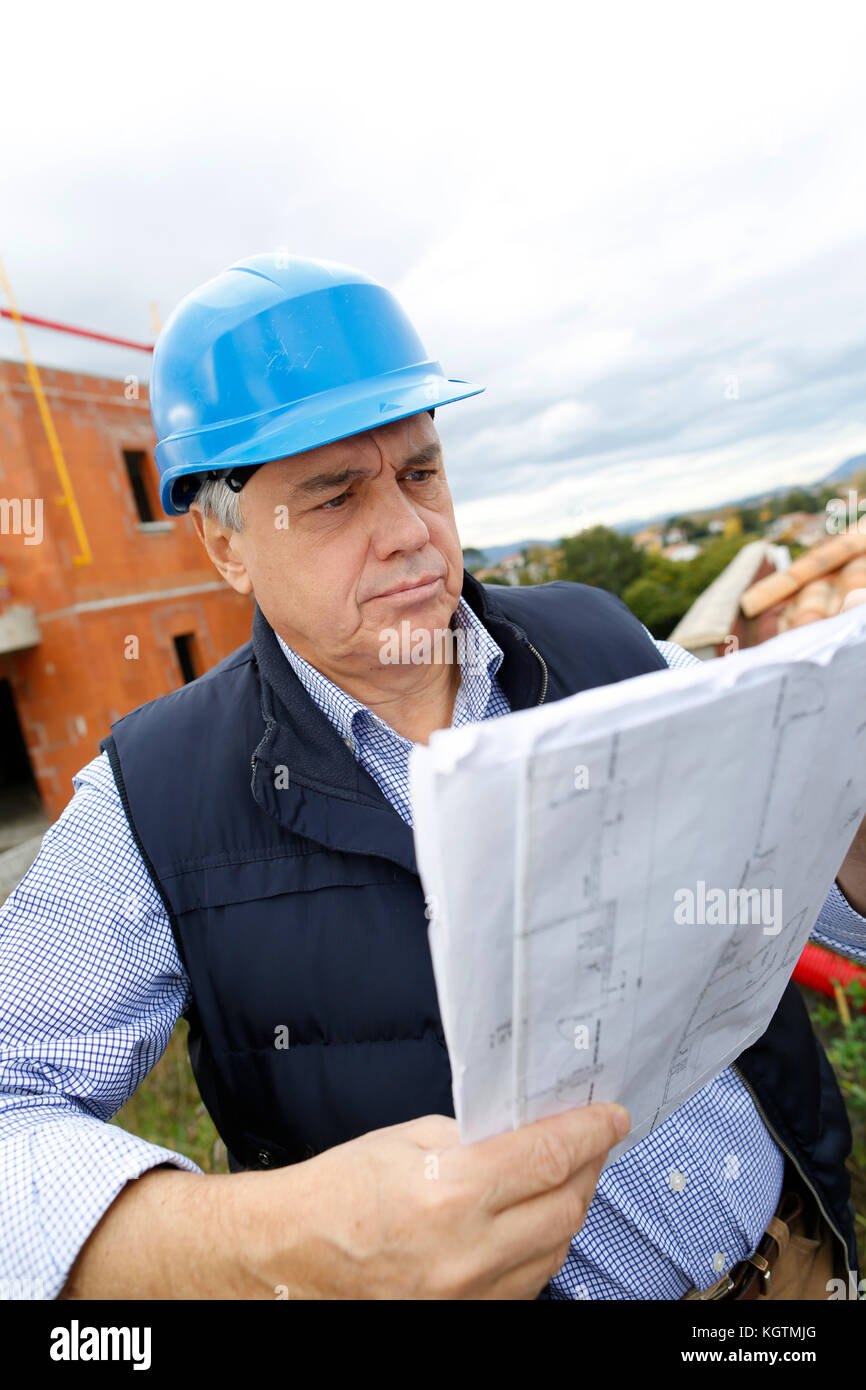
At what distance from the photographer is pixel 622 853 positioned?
72cm

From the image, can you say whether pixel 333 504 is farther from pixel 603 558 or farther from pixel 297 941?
pixel 603 558

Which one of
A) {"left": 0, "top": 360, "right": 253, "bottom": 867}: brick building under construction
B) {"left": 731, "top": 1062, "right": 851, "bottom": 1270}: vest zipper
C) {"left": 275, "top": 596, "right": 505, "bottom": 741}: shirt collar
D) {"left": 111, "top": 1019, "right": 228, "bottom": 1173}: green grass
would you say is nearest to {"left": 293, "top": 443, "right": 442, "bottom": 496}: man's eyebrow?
{"left": 275, "top": 596, "right": 505, "bottom": 741}: shirt collar

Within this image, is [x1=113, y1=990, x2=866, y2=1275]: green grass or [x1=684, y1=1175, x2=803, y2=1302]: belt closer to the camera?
[x1=684, y1=1175, x2=803, y2=1302]: belt

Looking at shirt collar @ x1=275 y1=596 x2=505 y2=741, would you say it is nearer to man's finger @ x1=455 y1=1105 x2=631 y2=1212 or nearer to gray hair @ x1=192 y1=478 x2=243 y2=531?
gray hair @ x1=192 y1=478 x2=243 y2=531

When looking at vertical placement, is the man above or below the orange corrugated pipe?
above

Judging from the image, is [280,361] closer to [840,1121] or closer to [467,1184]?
[467,1184]

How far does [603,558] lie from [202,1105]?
12016mm

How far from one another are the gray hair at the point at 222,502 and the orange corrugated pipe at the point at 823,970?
2641 mm

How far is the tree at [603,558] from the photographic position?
13438 mm

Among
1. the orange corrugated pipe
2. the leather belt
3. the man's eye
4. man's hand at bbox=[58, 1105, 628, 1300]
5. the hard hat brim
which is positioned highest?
the hard hat brim

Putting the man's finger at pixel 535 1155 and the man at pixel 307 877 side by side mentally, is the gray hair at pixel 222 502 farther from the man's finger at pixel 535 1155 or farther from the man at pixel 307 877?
the man's finger at pixel 535 1155

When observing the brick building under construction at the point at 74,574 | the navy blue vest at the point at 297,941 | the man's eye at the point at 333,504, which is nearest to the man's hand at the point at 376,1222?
the navy blue vest at the point at 297,941

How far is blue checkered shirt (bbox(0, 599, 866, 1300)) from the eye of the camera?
120cm

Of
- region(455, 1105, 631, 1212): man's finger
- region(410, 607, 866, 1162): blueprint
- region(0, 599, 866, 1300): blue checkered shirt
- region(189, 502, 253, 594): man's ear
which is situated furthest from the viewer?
region(189, 502, 253, 594): man's ear
